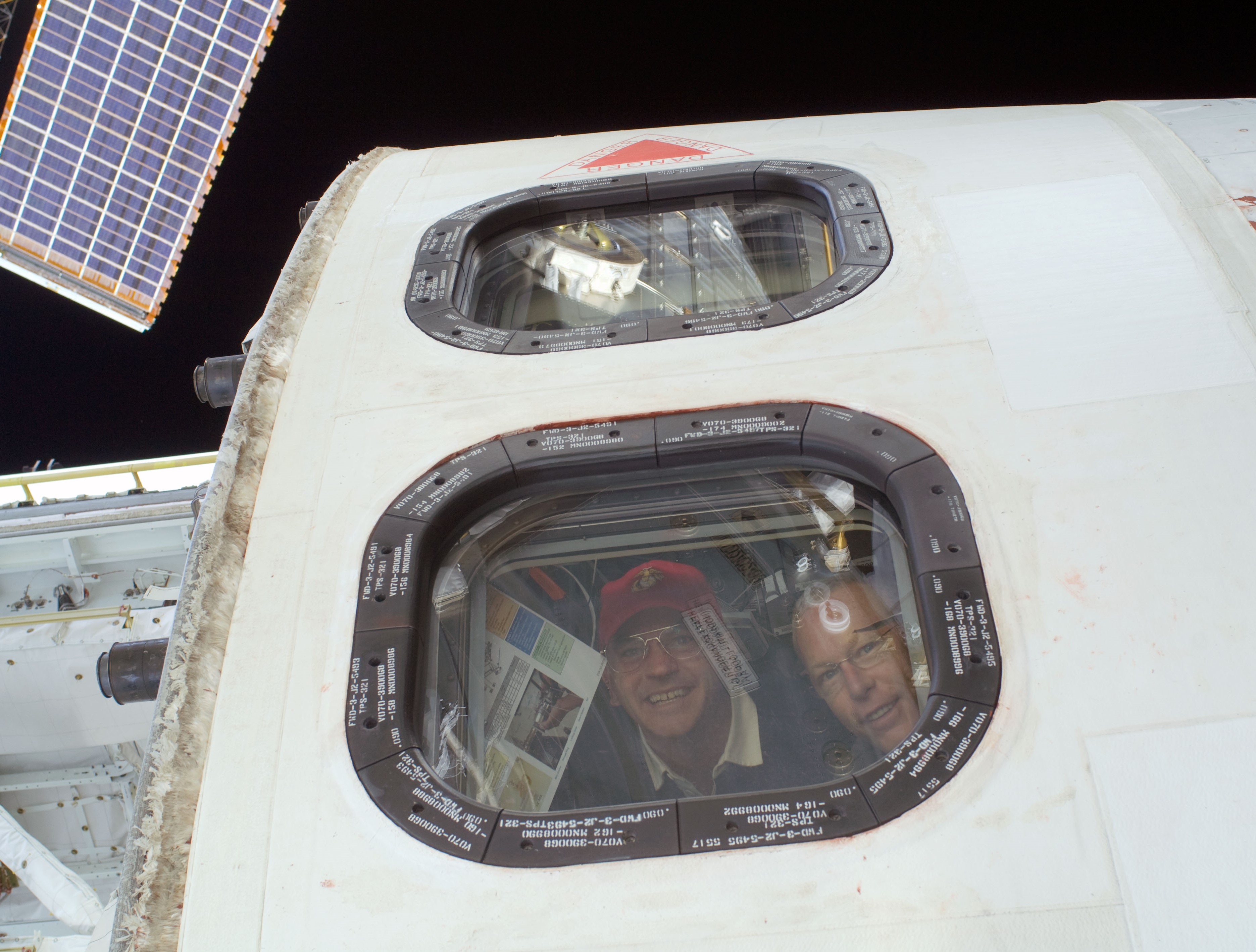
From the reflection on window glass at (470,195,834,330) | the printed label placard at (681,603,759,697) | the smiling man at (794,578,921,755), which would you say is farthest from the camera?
the reflection on window glass at (470,195,834,330)

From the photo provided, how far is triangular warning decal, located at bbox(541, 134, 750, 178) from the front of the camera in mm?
2684

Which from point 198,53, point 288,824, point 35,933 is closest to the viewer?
point 288,824

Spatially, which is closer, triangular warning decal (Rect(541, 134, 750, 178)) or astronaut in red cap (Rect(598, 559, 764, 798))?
astronaut in red cap (Rect(598, 559, 764, 798))

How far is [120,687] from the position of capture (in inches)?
77.4

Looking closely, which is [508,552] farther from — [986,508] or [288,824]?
[986,508]

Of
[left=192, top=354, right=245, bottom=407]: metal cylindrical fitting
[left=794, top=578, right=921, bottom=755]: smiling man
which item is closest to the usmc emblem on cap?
[left=794, top=578, right=921, bottom=755]: smiling man

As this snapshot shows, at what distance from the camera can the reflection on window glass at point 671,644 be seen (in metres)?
1.53

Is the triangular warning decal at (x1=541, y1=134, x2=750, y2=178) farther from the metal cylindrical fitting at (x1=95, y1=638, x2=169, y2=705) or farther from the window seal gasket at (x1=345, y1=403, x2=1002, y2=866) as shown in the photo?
the metal cylindrical fitting at (x1=95, y1=638, x2=169, y2=705)

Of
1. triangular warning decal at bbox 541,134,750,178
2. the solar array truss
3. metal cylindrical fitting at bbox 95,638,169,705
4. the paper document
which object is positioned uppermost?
triangular warning decal at bbox 541,134,750,178

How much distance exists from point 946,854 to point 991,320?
102 centimetres

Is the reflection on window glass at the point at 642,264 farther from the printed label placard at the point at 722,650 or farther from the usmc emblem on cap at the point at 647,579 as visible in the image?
the printed label placard at the point at 722,650

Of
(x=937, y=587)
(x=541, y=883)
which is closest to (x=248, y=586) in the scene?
(x=541, y=883)

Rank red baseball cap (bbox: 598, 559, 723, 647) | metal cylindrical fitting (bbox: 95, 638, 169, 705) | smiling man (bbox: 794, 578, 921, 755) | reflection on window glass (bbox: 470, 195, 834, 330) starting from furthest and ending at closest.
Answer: reflection on window glass (bbox: 470, 195, 834, 330) < metal cylindrical fitting (bbox: 95, 638, 169, 705) < red baseball cap (bbox: 598, 559, 723, 647) < smiling man (bbox: 794, 578, 921, 755)

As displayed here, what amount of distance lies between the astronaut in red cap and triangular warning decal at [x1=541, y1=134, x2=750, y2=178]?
4.34ft
